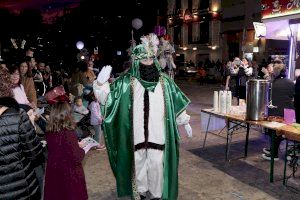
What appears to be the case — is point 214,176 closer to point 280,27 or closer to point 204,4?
point 280,27

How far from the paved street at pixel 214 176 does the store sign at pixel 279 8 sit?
3.24 meters

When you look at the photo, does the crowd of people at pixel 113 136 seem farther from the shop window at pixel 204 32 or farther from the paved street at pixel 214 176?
the shop window at pixel 204 32

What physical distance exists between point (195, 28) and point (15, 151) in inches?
1618

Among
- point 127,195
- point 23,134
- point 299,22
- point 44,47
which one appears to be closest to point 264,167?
point 127,195

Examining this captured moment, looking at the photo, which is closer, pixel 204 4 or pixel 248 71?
pixel 248 71

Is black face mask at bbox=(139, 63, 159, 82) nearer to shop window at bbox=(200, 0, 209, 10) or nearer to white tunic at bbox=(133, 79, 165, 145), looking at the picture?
white tunic at bbox=(133, 79, 165, 145)

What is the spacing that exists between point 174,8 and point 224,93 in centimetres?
4100

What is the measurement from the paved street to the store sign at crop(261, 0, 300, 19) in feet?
10.6

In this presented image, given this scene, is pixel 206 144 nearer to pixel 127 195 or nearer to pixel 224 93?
pixel 224 93

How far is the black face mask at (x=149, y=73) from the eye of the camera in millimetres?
4383

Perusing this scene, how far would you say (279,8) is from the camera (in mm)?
8875

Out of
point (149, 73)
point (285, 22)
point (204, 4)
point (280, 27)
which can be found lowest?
point (149, 73)

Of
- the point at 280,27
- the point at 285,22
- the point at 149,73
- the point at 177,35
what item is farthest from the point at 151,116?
the point at 177,35

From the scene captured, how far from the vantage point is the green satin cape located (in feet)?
14.7
